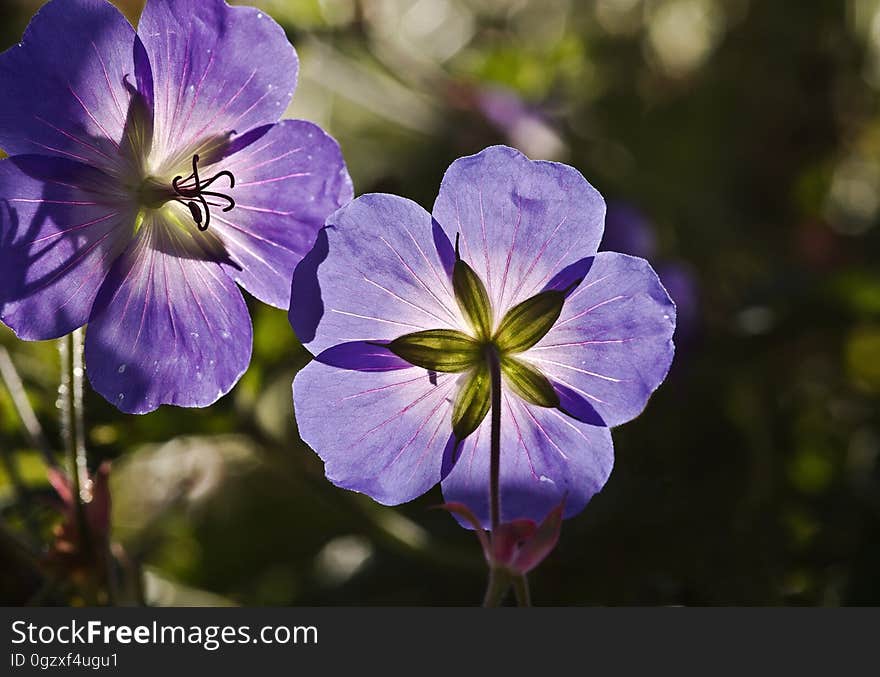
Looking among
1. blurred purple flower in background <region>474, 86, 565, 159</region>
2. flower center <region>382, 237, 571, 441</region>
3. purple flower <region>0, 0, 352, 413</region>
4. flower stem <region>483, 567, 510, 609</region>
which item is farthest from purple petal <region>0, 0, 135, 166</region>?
blurred purple flower in background <region>474, 86, 565, 159</region>

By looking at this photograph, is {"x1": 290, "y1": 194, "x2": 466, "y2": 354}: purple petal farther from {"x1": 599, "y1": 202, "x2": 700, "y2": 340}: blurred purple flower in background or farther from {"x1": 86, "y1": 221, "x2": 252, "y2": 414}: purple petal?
{"x1": 599, "y1": 202, "x2": 700, "y2": 340}: blurred purple flower in background

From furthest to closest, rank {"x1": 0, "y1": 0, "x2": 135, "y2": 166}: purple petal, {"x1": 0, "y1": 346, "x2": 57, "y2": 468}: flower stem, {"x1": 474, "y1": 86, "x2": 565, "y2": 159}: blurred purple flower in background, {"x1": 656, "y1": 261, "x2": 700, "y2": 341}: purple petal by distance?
{"x1": 474, "y1": 86, "x2": 565, "y2": 159}: blurred purple flower in background → {"x1": 656, "y1": 261, "x2": 700, "y2": 341}: purple petal → {"x1": 0, "y1": 346, "x2": 57, "y2": 468}: flower stem → {"x1": 0, "y1": 0, "x2": 135, "y2": 166}: purple petal

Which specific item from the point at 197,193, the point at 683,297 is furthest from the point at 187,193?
the point at 683,297

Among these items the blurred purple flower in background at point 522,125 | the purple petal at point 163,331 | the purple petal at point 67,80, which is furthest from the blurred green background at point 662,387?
the purple petal at point 67,80

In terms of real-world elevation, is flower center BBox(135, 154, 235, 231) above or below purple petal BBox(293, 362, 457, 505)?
above

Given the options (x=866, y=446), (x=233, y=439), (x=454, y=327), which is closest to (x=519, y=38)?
(x=866, y=446)

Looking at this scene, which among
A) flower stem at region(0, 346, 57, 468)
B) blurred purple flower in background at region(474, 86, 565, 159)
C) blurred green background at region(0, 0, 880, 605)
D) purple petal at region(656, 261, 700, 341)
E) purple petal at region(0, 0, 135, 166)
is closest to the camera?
purple petal at region(0, 0, 135, 166)

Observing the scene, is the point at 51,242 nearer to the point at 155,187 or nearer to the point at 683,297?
the point at 155,187

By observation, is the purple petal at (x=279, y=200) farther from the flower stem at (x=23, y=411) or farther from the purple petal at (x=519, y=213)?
the flower stem at (x=23, y=411)

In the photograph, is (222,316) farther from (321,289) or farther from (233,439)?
(233,439)
